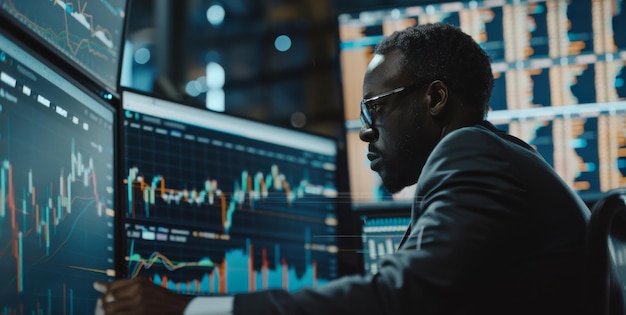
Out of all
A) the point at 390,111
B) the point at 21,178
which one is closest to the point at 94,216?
the point at 21,178

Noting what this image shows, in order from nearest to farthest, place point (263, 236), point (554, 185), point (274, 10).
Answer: point (554, 185)
point (263, 236)
point (274, 10)

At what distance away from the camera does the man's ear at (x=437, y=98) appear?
132cm

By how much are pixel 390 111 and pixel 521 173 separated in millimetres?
325

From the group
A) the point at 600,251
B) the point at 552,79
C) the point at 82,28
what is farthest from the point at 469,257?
the point at 552,79

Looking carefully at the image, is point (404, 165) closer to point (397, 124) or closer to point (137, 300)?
point (397, 124)

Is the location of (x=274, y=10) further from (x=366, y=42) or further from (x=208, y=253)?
(x=208, y=253)

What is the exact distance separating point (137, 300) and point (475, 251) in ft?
1.43

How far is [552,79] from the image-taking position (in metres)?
2.21

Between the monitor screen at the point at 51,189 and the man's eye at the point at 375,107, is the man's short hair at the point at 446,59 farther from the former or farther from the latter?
the monitor screen at the point at 51,189

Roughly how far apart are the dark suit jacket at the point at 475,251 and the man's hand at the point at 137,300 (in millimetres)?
90

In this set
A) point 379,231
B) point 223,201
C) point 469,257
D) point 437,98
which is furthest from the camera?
point 379,231

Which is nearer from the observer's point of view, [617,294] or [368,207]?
[617,294]

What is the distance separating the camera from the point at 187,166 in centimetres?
175

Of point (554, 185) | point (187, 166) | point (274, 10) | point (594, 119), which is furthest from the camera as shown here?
point (274, 10)
